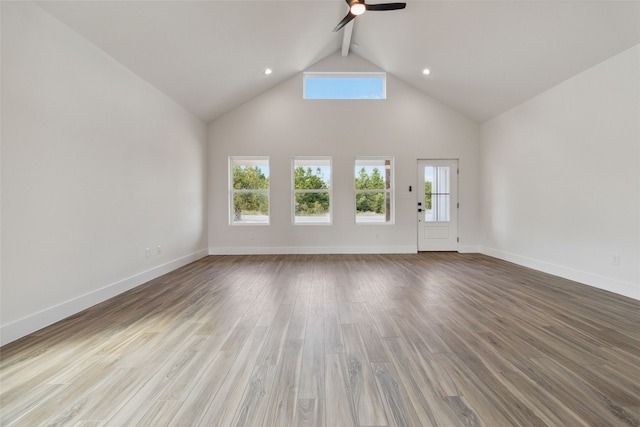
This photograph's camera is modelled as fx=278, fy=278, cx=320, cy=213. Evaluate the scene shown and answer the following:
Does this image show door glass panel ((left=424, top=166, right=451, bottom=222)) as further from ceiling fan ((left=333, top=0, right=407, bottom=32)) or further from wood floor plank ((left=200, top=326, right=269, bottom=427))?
wood floor plank ((left=200, top=326, right=269, bottom=427))

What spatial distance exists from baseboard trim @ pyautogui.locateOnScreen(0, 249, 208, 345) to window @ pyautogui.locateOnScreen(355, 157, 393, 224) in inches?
159

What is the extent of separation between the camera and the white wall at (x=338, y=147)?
6141 millimetres

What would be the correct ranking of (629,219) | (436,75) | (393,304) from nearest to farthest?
(393,304) < (629,219) < (436,75)

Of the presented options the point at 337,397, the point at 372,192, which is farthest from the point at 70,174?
the point at 372,192

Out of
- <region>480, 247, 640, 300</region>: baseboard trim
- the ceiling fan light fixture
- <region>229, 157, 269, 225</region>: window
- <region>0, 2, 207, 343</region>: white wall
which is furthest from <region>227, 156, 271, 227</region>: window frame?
<region>480, 247, 640, 300</region>: baseboard trim

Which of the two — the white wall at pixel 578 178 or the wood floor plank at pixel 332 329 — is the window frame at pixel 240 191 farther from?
the white wall at pixel 578 178

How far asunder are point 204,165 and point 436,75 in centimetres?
504

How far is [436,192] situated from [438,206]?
0.32 meters

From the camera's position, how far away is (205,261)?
542cm

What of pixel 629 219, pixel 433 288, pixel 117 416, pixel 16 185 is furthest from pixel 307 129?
pixel 117 416

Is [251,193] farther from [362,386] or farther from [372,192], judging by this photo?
[362,386]

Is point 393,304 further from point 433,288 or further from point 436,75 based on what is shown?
point 436,75

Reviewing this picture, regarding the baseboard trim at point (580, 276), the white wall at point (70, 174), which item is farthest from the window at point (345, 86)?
the baseboard trim at point (580, 276)

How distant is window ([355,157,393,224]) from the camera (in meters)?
6.27
